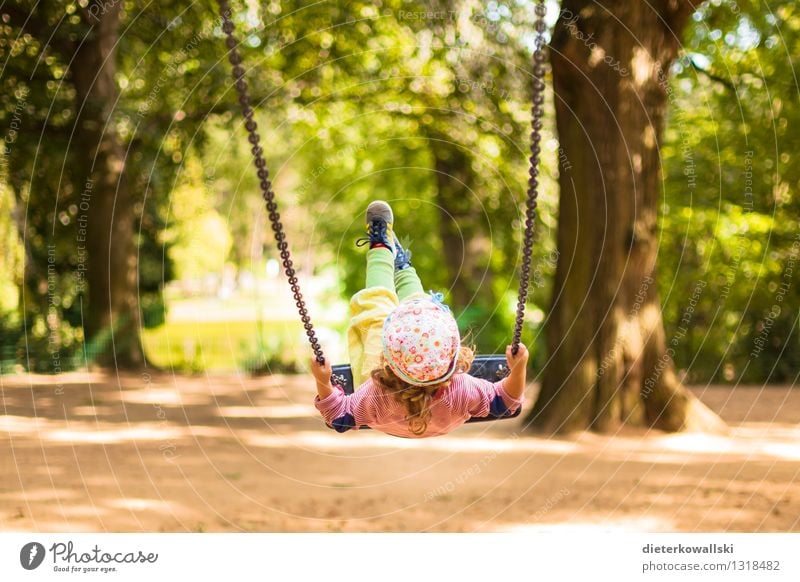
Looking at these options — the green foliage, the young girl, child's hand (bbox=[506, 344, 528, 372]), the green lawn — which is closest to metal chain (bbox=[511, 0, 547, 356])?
child's hand (bbox=[506, 344, 528, 372])

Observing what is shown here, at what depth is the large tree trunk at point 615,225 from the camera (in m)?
10.4

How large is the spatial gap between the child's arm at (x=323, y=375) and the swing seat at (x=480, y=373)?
1.13ft

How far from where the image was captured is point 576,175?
10656 millimetres

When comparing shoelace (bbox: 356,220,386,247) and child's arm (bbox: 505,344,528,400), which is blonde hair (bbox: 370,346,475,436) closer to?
child's arm (bbox: 505,344,528,400)

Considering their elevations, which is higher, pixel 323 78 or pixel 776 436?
pixel 323 78

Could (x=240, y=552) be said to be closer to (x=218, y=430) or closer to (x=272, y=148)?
(x=218, y=430)

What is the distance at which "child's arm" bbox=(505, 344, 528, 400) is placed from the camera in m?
4.57

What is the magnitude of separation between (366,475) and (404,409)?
4777 mm

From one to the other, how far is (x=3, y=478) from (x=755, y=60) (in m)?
12.2

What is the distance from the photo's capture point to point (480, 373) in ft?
18.6

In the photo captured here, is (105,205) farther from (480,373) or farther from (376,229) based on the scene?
(480,373)

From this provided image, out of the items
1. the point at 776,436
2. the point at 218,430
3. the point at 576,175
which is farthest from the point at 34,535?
the point at 776,436

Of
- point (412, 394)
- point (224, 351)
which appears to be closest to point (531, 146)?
point (412, 394)

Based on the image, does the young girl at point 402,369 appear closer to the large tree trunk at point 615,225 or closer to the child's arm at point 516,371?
the child's arm at point 516,371
